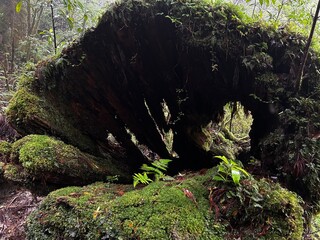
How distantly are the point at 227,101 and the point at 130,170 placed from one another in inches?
85.5

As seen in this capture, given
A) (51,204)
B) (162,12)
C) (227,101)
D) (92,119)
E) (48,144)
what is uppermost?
(162,12)

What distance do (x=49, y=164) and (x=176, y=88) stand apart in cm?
259

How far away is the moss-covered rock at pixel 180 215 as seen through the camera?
A: 225cm

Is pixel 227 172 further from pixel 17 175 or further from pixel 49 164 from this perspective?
pixel 17 175

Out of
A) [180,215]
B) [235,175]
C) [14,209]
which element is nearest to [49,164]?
[180,215]

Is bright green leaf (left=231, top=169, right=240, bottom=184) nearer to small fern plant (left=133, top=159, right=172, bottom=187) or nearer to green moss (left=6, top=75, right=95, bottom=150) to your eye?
small fern plant (left=133, top=159, right=172, bottom=187)

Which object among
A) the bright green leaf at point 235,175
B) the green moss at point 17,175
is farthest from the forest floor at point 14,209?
the bright green leaf at point 235,175

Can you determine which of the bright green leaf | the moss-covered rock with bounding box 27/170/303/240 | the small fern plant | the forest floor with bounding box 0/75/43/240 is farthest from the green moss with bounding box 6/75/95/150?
the bright green leaf

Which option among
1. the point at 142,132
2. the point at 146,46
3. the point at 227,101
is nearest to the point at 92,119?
the point at 142,132

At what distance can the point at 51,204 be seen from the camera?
2.85 m

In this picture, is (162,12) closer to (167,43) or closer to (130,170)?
(167,43)

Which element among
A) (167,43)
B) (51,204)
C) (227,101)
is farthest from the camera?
(227,101)

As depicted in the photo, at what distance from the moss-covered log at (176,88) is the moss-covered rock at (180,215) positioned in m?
0.82

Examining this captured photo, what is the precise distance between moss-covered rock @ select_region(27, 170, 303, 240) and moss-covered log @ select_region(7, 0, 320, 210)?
32.2 inches
